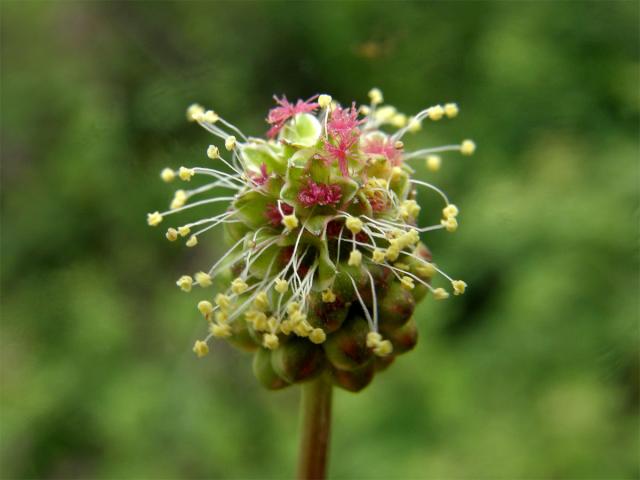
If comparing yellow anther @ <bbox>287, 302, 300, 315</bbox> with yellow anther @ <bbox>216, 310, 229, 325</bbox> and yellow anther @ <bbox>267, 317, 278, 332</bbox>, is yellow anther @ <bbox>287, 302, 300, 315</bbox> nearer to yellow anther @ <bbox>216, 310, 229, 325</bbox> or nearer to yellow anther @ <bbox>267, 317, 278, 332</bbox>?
yellow anther @ <bbox>267, 317, 278, 332</bbox>

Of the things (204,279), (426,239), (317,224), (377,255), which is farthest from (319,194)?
(426,239)

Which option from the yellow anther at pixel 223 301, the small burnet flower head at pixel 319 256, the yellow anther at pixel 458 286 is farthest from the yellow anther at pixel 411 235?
the yellow anther at pixel 223 301

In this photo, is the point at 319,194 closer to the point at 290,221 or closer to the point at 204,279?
the point at 290,221

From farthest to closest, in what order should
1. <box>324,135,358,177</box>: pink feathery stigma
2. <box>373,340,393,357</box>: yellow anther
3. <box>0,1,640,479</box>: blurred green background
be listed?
<box>0,1,640,479</box>: blurred green background
<box>324,135,358,177</box>: pink feathery stigma
<box>373,340,393,357</box>: yellow anther

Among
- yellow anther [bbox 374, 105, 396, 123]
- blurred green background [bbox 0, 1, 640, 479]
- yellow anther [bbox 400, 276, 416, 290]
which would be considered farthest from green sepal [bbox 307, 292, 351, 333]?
blurred green background [bbox 0, 1, 640, 479]

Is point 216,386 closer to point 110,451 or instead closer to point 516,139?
point 110,451

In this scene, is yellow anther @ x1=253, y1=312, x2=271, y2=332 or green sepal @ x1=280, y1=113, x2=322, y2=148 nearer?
yellow anther @ x1=253, y1=312, x2=271, y2=332
